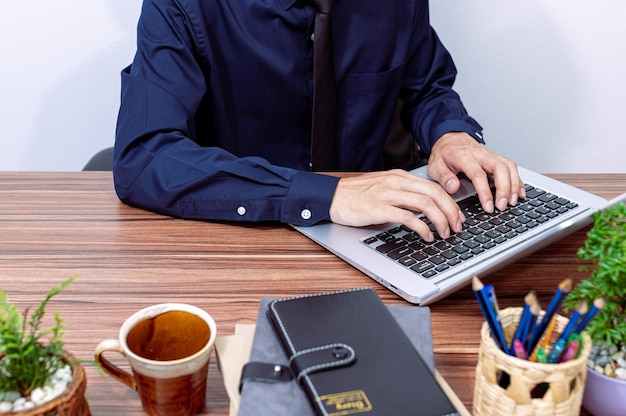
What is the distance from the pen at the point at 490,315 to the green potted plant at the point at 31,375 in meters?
0.36

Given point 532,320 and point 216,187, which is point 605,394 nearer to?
point 532,320

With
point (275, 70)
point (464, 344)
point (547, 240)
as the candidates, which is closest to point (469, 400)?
point (464, 344)

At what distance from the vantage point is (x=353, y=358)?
609 mm

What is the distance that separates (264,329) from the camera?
0.68 metres

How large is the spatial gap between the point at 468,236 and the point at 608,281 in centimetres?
35

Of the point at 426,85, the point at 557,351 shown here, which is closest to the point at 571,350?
the point at 557,351

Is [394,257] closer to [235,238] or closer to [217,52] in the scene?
[235,238]

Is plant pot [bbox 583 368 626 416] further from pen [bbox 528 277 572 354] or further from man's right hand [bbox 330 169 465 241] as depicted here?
man's right hand [bbox 330 169 465 241]

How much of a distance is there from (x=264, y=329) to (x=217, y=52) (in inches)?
32.9

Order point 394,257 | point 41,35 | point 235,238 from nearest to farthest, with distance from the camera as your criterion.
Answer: point 394,257 → point 235,238 → point 41,35

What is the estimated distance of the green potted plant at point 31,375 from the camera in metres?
0.54

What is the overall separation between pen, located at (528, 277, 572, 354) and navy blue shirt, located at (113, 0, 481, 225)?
0.50 m

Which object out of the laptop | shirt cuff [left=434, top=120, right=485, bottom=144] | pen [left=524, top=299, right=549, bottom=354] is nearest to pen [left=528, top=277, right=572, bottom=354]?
pen [left=524, top=299, right=549, bottom=354]

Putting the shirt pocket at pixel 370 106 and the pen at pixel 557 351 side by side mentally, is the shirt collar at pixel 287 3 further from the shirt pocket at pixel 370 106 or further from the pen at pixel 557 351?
the pen at pixel 557 351
